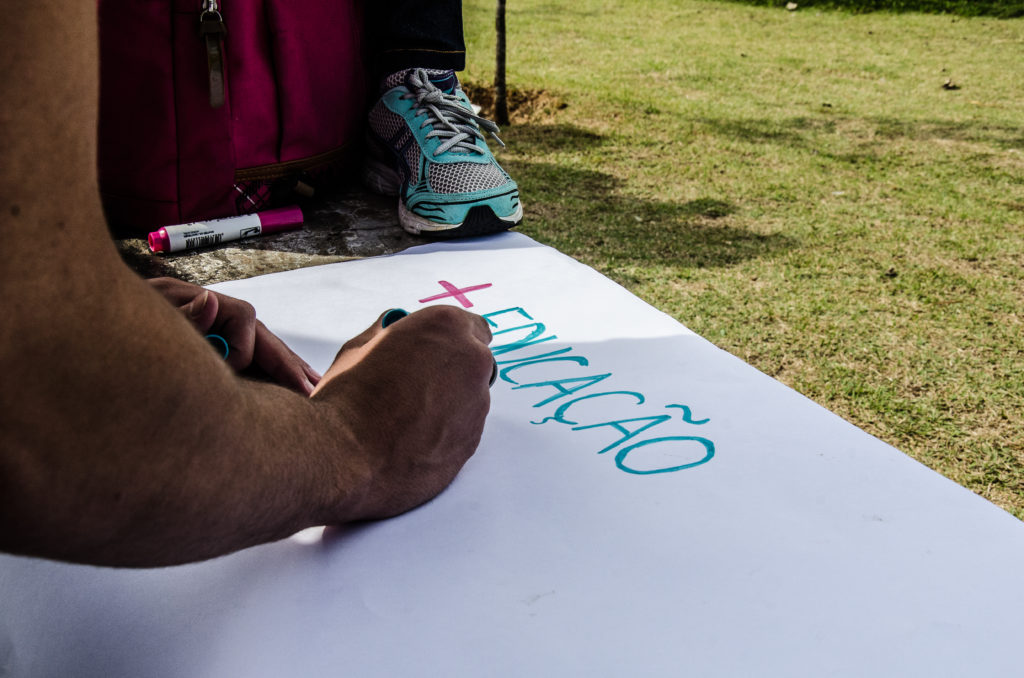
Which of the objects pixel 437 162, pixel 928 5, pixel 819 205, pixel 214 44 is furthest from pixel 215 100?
pixel 928 5

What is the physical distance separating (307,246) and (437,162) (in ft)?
0.92

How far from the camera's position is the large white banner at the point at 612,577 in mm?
659

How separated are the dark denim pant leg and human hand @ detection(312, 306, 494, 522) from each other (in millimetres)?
918

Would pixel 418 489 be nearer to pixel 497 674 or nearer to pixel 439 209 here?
pixel 497 674

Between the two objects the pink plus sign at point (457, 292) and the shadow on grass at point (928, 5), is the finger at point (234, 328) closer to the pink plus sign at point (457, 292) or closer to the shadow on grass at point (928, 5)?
the pink plus sign at point (457, 292)

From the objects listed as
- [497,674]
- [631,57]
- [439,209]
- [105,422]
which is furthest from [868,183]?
[105,422]

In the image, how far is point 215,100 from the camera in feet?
4.31

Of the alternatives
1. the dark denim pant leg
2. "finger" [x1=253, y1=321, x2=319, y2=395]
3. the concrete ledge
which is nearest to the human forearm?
"finger" [x1=253, y1=321, x2=319, y2=395]

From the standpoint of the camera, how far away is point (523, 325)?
3.99 ft

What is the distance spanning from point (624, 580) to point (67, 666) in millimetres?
462

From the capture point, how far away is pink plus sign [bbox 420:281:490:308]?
4.16 feet

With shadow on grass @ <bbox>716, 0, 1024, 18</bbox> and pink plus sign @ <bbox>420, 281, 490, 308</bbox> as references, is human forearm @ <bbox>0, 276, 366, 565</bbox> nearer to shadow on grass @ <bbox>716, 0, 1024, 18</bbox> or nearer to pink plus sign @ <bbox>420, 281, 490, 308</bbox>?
pink plus sign @ <bbox>420, 281, 490, 308</bbox>

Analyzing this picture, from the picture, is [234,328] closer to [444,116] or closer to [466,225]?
[466,225]

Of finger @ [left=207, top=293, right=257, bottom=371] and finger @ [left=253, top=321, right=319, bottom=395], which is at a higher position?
finger @ [left=207, top=293, right=257, bottom=371]
